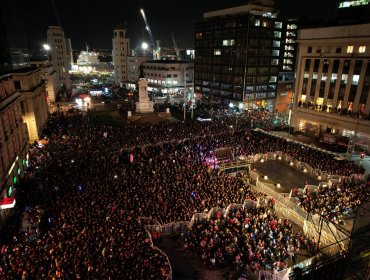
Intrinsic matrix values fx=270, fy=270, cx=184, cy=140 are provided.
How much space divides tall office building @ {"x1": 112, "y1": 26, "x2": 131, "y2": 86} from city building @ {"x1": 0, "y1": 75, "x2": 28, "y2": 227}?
8721 centimetres

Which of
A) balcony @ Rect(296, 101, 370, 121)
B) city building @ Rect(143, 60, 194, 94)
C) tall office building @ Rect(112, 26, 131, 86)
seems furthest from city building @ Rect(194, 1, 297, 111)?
tall office building @ Rect(112, 26, 131, 86)

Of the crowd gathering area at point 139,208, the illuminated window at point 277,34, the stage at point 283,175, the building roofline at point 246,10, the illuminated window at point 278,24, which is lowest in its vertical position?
the stage at point 283,175

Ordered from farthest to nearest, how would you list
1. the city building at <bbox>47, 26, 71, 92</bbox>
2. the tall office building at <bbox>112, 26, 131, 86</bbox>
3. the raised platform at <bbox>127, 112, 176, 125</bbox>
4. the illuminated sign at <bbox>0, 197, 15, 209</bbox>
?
the tall office building at <bbox>112, 26, 131, 86</bbox> < the city building at <bbox>47, 26, 71, 92</bbox> < the raised platform at <bbox>127, 112, 176, 125</bbox> < the illuminated sign at <bbox>0, 197, 15, 209</bbox>

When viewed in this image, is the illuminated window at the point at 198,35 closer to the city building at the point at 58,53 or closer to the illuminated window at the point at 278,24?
the illuminated window at the point at 278,24

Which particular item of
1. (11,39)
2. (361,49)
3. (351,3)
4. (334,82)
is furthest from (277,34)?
(11,39)

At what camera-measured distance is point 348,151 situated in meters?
36.5

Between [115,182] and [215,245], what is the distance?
9970mm

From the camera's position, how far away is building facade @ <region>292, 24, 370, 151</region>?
40.1 metres

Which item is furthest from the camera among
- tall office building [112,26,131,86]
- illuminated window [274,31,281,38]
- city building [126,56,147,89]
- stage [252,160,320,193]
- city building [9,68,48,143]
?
tall office building [112,26,131,86]

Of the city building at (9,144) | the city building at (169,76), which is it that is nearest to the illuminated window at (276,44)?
the city building at (169,76)

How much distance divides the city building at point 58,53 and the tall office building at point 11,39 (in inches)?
1939

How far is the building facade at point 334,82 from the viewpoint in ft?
131

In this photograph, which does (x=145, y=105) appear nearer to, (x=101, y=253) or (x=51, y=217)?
(x=51, y=217)

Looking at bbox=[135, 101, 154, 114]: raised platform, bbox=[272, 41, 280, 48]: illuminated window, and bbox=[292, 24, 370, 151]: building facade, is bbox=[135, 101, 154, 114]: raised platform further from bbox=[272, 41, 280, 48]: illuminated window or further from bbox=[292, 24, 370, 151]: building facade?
bbox=[272, 41, 280, 48]: illuminated window
